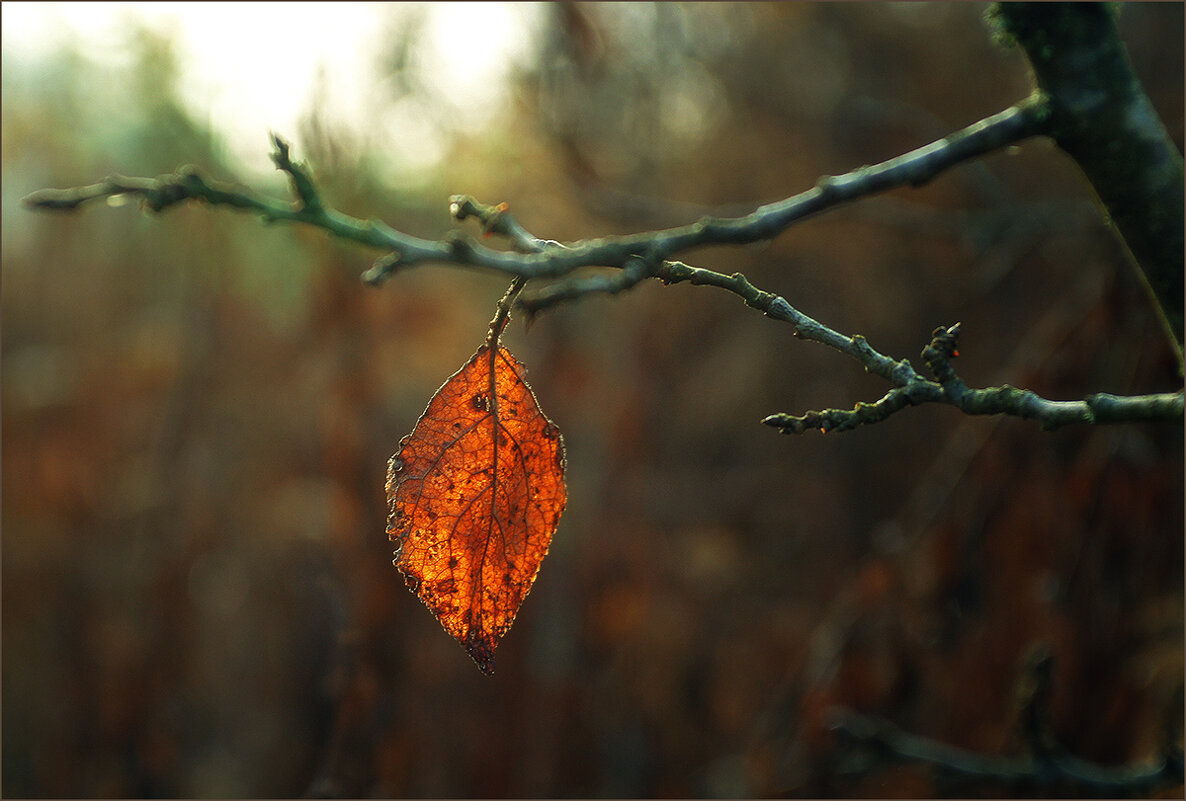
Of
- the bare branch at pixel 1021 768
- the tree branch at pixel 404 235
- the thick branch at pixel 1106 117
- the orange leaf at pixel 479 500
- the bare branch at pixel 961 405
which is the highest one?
the thick branch at pixel 1106 117

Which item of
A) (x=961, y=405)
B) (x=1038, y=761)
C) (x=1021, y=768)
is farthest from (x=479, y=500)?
(x=1021, y=768)

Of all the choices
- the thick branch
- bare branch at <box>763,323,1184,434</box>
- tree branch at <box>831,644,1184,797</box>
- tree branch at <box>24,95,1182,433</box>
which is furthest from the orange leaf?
tree branch at <box>831,644,1184,797</box>

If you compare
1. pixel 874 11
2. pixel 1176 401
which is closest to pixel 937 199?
pixel 874 11

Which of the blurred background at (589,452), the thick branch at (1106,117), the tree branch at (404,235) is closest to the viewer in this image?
the tree branch at (404,235)

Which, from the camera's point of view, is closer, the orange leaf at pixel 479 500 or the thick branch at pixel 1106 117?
the orange leaf at pixel 479 500

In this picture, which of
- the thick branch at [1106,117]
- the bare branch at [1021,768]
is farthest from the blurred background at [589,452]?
the thick branch at [1106,117]

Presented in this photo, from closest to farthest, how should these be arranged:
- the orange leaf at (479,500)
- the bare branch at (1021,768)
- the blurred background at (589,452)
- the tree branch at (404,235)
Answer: the tree branch at (404,235) → the orange leaf at (479,500) → the bare branch at (1021,768) → the blurred background at (589,452)

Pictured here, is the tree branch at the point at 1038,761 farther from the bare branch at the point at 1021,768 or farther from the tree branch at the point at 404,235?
the tree branch at the point at 404,235
